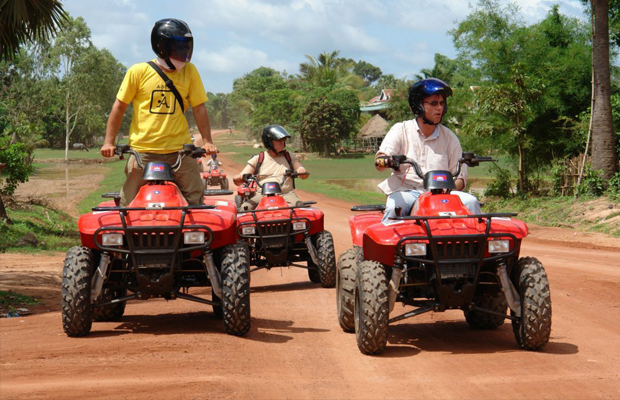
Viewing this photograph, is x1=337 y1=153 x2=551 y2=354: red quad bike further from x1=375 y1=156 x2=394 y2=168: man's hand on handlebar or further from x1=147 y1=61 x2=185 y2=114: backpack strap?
x1=147 y1=61 x2=185 y2=114: backpack strap

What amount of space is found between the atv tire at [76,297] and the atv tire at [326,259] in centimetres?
473

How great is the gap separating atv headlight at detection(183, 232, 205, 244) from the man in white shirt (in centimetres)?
185

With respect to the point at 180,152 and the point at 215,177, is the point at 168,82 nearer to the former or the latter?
the point at 180,152

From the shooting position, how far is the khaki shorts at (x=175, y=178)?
8.03m

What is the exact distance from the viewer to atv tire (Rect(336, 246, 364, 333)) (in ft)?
25.2

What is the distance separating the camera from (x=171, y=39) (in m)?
7.97

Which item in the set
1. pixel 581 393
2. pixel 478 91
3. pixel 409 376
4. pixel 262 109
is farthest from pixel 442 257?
pixel 262 109

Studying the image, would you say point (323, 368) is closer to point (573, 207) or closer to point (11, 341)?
point (11, 341)

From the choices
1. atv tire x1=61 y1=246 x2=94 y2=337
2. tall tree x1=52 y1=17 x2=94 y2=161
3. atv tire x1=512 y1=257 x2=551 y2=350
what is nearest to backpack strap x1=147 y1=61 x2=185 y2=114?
atv tire x1=61 y1=246 x2=94 y2=337

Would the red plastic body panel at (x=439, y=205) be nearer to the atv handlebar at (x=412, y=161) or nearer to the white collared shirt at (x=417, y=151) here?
the atv handlebar at (x=412, y=161)

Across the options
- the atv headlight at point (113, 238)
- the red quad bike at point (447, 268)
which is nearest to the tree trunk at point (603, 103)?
the red quad bike at point (447, 268)

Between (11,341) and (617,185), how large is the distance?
737 inches

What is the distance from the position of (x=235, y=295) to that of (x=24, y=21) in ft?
33.1

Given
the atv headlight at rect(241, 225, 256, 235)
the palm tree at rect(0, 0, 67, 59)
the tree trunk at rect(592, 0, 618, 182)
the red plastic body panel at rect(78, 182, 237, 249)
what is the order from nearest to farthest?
the red plastic body panel at rect(78, 182, 237, 249)
the atv headlight at rect(241, 225, 256, 235)
the palm tree at rect(0, 0, 67, 59)
the tree trunk at rect(592, 0, 618, 182)
